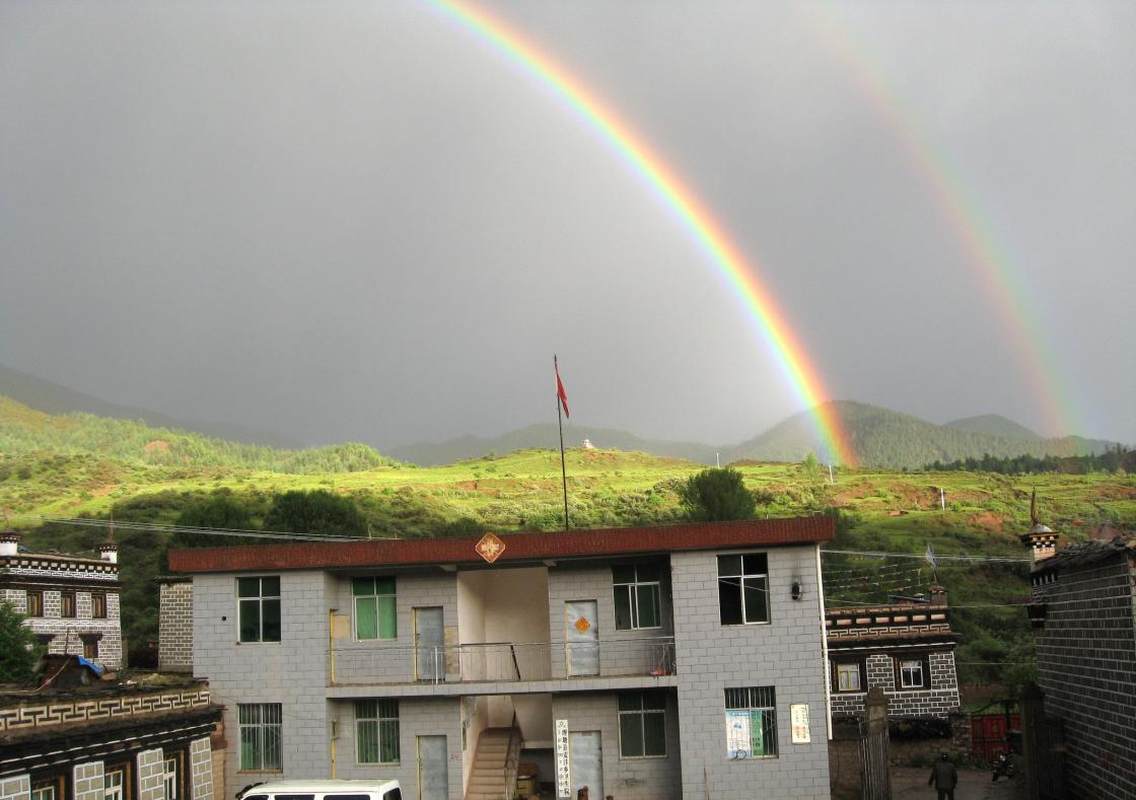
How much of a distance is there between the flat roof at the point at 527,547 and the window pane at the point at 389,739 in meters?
4.16

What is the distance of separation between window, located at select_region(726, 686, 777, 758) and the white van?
9096 mm

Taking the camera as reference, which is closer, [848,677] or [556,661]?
[556,661]

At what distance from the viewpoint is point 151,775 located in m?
25.6

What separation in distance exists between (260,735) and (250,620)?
296 cm

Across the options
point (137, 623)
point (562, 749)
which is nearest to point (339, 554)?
point (562, 749)

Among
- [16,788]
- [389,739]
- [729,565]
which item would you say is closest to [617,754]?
[729,565]

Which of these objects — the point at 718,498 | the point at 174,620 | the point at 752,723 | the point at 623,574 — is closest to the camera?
the point at 752,723

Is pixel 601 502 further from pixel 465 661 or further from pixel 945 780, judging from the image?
pixel 945 780

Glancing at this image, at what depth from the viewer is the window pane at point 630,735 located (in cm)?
3017

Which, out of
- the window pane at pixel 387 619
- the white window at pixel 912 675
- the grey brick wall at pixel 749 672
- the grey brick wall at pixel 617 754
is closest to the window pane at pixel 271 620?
the window pane at pixel 387 619

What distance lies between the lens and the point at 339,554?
30656 millimetres

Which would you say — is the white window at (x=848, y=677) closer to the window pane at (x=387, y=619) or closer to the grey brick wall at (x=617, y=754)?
the grey brick wall at (x=617, y=754)

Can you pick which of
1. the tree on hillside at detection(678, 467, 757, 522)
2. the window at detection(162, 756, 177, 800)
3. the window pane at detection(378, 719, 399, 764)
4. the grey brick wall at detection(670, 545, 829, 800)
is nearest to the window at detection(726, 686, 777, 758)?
the grey brick wall at detection(670, 545, 829, 800)

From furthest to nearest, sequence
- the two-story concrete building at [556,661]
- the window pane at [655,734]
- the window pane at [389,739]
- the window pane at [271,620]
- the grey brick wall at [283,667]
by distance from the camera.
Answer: the window pane at [271,620]
the window pane at [389,739]
the grey brick wall at [283,667]
the window pane at [655,734]
the two-story concrete building at [556,661]
